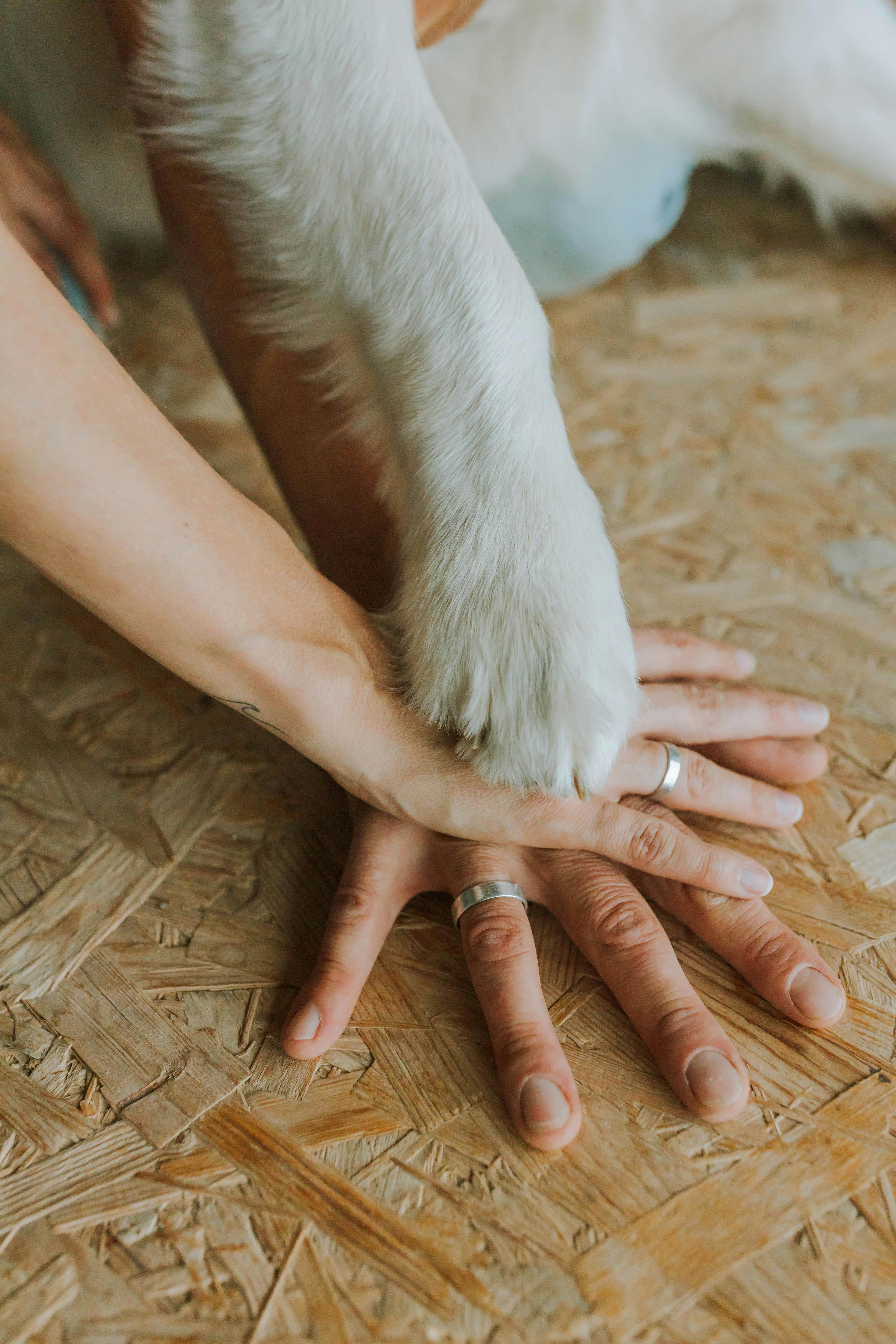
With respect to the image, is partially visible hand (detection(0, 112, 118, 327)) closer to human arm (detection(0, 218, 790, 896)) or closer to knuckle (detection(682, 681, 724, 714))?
human arm (detection(0, 218, 790, 896))

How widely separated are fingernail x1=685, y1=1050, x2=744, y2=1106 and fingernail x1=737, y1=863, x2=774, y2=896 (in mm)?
125

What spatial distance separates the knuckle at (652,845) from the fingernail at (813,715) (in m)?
0.19

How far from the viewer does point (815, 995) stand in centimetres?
60

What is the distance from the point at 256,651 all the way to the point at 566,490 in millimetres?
231

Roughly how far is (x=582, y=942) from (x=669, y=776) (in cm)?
14

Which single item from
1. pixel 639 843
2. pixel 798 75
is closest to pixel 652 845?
pixel 639 843

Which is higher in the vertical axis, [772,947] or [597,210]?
[597,210]

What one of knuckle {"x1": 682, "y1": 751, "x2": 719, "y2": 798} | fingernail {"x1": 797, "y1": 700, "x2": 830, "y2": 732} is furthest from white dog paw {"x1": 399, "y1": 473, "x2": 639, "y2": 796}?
fingernail {"x1": 797, "y1": 700, "x2": 830, "y2": 732}

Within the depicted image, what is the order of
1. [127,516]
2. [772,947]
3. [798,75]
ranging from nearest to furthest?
[127,516] → [772,947] → [798,75]

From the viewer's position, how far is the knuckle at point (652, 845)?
2.18ft

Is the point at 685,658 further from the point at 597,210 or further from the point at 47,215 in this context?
the point at 47,215

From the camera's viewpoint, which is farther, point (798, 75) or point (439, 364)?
point (798, 75)

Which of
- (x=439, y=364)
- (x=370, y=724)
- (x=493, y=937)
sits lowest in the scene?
(x=493, y=937)

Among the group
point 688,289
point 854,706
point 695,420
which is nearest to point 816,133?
point 688,289
